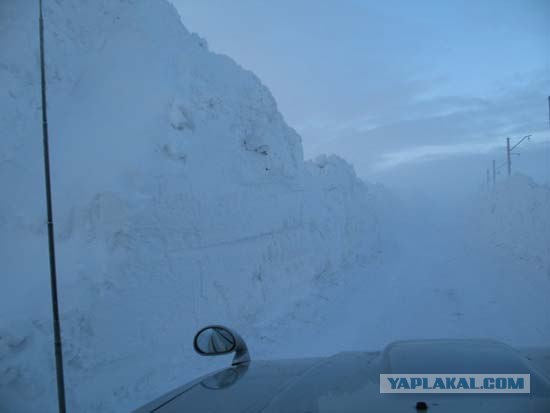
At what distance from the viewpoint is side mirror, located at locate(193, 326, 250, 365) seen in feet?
12.4

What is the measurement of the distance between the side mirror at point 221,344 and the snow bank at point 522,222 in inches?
535

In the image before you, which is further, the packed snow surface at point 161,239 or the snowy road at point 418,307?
the snowy road at point 418,307

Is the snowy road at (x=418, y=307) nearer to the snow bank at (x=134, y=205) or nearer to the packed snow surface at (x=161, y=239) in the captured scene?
the packed snow surface at (x=161, y=239)

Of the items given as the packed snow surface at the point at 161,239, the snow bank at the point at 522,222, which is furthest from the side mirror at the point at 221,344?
the snow bank at the point at 522,222

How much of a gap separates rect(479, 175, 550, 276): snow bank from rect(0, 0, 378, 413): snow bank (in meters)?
7.85

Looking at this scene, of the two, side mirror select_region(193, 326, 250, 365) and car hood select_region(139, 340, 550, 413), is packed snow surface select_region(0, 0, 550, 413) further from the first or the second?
car hood select_region(139, 340, 550, 413)

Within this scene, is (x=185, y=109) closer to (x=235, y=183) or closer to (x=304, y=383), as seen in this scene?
(x=235, y=183)

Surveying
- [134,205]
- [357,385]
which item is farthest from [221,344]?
[134,205]

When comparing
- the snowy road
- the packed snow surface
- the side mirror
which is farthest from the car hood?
the snowy road

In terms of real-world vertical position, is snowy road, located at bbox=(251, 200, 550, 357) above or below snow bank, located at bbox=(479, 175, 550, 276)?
below

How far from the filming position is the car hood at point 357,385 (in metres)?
2.03

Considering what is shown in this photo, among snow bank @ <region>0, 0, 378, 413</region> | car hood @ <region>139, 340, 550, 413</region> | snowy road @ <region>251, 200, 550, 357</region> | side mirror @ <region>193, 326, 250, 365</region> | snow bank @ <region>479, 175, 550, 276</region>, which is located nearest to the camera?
car hood @ <region>139, 340, 550, 413</region>

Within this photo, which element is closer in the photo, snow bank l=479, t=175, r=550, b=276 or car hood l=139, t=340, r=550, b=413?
car hood l=139, t=340, r=550, b=413

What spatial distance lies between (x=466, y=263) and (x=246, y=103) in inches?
381
